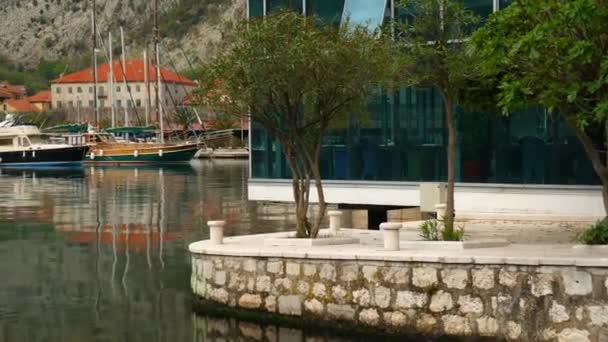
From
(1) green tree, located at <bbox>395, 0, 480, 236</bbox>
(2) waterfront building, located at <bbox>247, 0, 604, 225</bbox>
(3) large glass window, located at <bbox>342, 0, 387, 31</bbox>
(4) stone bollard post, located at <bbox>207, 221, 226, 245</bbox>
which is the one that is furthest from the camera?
(3) large glass window, located at <bbox>342, 0, 387, 31</bbox>

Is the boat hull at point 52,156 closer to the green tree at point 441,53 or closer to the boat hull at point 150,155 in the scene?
the boat hull at point 150,155

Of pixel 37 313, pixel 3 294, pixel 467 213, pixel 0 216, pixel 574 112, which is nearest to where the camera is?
pixel 574 112

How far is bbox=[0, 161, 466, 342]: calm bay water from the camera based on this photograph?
741 inches

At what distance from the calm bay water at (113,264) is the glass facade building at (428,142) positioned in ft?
14.9

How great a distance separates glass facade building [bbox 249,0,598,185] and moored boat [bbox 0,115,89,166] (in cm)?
8103

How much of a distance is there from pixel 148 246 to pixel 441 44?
39.4 ft

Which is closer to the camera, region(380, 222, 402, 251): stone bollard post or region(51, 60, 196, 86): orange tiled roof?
region(380, 222, 402, 251): stone bollard post

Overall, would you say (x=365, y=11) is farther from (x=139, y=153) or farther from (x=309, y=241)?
A: (x=139, y=153)

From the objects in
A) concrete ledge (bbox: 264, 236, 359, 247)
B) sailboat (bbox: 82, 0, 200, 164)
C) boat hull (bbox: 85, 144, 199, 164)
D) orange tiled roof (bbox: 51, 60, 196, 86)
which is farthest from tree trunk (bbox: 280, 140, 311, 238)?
orange tiled roof (bbox: 51, 60, 196, 86)

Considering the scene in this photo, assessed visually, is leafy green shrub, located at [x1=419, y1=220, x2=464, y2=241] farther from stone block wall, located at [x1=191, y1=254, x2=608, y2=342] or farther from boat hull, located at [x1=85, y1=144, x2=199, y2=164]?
boat hull, located at [x1=85, y1=144, x2=199, y2=164]

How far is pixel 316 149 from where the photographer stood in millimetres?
21297

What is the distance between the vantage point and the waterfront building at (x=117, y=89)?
174 m

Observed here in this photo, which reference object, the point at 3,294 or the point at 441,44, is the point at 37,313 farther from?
the point at 441,44

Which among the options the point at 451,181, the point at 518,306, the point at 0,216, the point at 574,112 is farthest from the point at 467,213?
the point at 0,216
